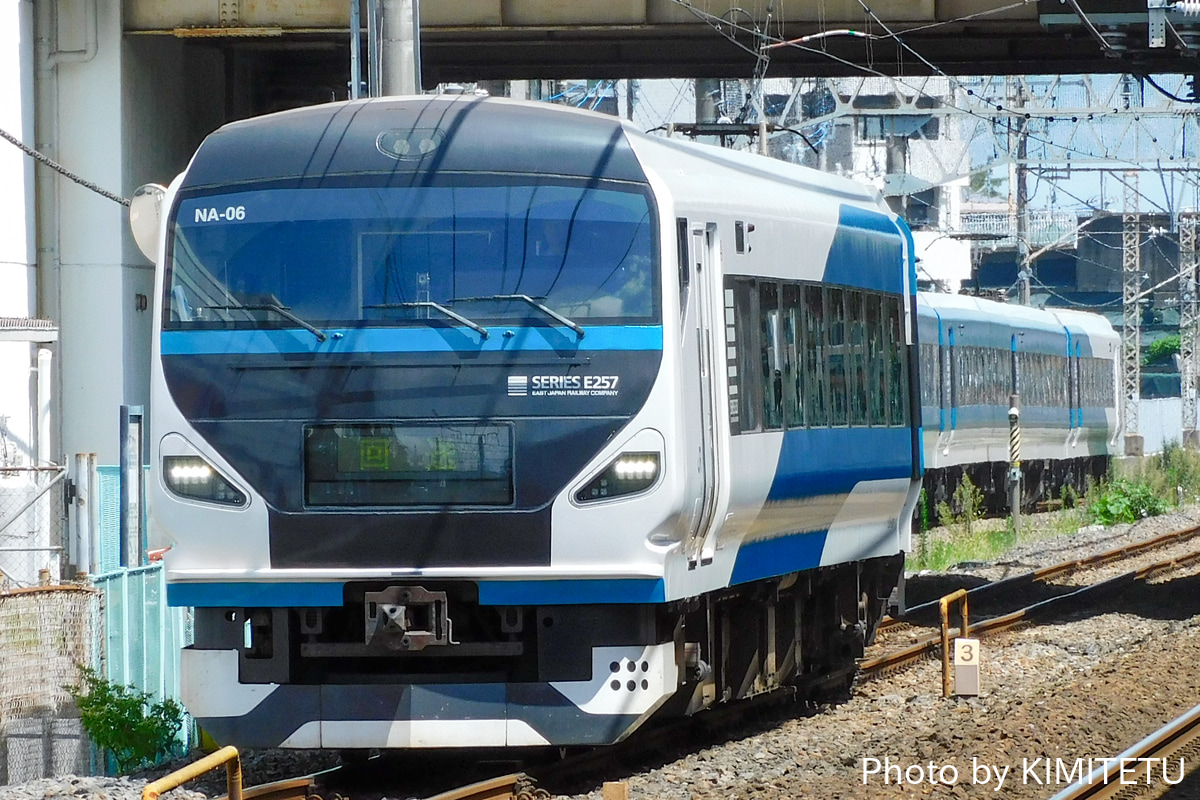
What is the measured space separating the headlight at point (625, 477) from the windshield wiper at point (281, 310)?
1379 mm

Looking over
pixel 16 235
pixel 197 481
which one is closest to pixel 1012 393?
pixel 16 235

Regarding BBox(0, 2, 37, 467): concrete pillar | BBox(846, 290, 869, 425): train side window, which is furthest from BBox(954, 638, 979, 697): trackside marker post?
BBox(0, 2, 37, 467): concrete pillar

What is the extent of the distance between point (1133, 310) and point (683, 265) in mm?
43550

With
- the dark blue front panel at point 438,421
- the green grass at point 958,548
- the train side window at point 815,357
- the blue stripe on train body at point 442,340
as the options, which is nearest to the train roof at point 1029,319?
the green grass at point 958,548

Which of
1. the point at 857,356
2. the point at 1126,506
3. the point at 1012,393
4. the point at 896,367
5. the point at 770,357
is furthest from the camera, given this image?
the point at 1012,393

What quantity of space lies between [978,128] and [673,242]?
33489 mm

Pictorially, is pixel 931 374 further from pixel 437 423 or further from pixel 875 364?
pixel 437 423

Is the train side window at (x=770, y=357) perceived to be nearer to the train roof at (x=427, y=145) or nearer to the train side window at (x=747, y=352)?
the train side window at (x=747, y=352)

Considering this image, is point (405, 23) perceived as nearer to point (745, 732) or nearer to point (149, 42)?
point (745, 732)

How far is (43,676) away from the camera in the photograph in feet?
34.4

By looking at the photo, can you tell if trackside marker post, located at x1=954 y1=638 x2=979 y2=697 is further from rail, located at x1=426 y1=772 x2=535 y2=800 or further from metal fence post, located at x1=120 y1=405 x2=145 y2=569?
metal fence post, located at x1=120 y1=405 x2=145 y2=569

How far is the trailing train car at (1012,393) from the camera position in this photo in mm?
27094

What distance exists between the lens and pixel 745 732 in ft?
35.5

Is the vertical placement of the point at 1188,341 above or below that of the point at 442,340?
above
